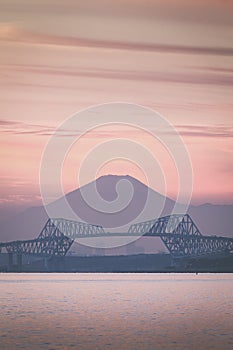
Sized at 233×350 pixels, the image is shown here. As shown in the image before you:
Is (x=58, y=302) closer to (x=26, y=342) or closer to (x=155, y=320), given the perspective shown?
(x=155, y=320)

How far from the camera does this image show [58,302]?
413 ft

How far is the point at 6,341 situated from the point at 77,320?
764 inches

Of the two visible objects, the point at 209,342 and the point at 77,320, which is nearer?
the point at 209,342

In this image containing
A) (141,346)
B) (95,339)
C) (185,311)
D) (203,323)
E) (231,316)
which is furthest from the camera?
(185,311)

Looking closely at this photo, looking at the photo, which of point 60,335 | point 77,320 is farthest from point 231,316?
point 60,335

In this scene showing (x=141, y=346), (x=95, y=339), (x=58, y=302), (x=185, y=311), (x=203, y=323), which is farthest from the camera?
(x=58, y=302)

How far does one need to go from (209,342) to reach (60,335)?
10218mm

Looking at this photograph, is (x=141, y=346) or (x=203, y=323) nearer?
(x=141, y=346)

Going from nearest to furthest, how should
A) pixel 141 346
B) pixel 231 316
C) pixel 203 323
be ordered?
pixel 141 346, pixel 203 323, pixel 231 316

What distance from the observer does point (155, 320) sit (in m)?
91.3

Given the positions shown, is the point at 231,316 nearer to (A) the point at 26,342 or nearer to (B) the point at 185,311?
(B) the point at 185,311

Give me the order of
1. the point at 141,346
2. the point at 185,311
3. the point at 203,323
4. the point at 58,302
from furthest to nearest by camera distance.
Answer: the point at 58,302
the point at 185,311
the point at 203,323
the point at 141,346

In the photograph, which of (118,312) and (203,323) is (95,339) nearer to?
(203,323)

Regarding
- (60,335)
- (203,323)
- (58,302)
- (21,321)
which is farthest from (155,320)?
(58,302)
